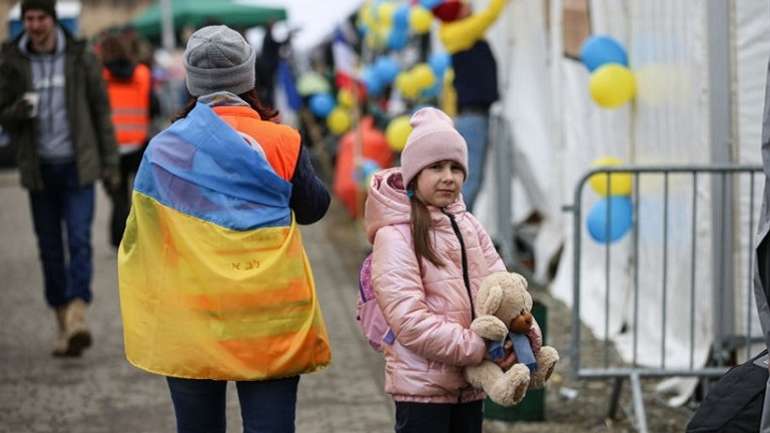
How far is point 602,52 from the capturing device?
8.35 meters

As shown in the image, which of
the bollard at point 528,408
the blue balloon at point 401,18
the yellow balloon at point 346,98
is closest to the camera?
the bollard at point 528,408

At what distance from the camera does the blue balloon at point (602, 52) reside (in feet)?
27.3

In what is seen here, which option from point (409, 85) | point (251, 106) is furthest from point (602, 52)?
point (409, 85)

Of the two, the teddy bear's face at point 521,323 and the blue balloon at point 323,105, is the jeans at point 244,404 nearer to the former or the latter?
the teddy bear's face at point 521,323

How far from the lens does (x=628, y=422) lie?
7051 mm

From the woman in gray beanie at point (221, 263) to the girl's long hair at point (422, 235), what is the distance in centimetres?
34

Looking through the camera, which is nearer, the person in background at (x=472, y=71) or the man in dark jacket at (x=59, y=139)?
the man in dark jacket at (x=59, y=139)

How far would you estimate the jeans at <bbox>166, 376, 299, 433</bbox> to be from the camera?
4.53 m

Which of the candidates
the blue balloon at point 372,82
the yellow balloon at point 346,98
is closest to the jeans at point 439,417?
the blue balloon at point 372,82

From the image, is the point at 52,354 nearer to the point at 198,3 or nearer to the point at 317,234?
the point at 317,234

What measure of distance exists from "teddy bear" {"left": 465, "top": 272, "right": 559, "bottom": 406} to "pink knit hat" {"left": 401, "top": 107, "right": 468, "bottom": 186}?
16.7 inches

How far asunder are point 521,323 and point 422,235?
41 centimetres

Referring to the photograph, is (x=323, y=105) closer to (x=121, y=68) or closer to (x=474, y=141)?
(x=121, y=68)

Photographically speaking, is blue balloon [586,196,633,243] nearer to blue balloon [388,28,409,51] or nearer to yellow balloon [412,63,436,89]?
yellow balloon [412,63,436,89]
